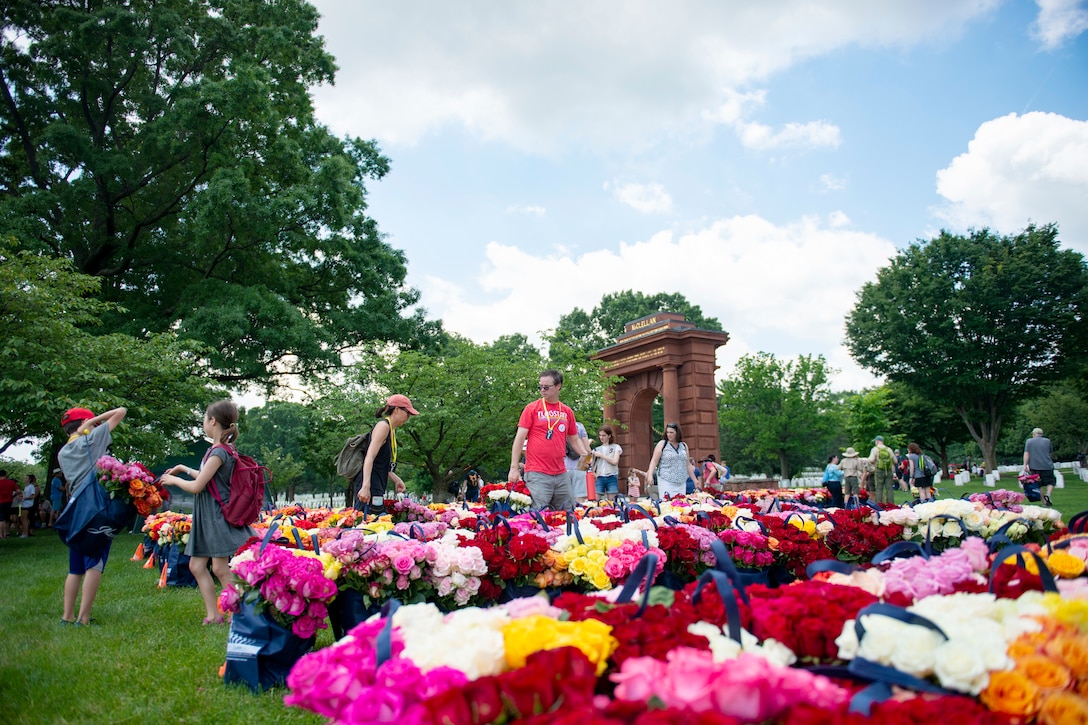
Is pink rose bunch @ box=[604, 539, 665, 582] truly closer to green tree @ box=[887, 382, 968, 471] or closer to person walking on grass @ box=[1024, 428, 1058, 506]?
person walking on grass @ box=[1024, 428, 1058, 506]

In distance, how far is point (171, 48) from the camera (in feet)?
68.6

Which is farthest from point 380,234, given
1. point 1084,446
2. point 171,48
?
point 1084,446

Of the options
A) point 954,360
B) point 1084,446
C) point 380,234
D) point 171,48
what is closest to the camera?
point 171,48

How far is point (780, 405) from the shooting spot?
46.1 m

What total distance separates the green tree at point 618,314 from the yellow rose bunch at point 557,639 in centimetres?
5400

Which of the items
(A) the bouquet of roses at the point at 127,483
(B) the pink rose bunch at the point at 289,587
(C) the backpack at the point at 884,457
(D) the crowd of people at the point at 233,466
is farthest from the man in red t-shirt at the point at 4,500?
(C) the backpack at the point at 884,457

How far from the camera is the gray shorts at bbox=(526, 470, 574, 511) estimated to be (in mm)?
7047

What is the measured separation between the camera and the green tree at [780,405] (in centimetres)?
4506

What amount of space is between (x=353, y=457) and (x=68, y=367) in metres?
11.0

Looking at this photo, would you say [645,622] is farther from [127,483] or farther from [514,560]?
[127,483]

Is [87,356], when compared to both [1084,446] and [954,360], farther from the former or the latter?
[1084,446]

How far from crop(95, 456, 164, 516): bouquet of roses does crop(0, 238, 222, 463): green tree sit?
863cm

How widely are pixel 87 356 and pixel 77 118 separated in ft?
35.5

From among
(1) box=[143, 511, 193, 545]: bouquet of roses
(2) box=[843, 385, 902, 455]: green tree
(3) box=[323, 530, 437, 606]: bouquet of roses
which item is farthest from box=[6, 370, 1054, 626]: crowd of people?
(2) box=[843, 385, 902, 455]: green tree
